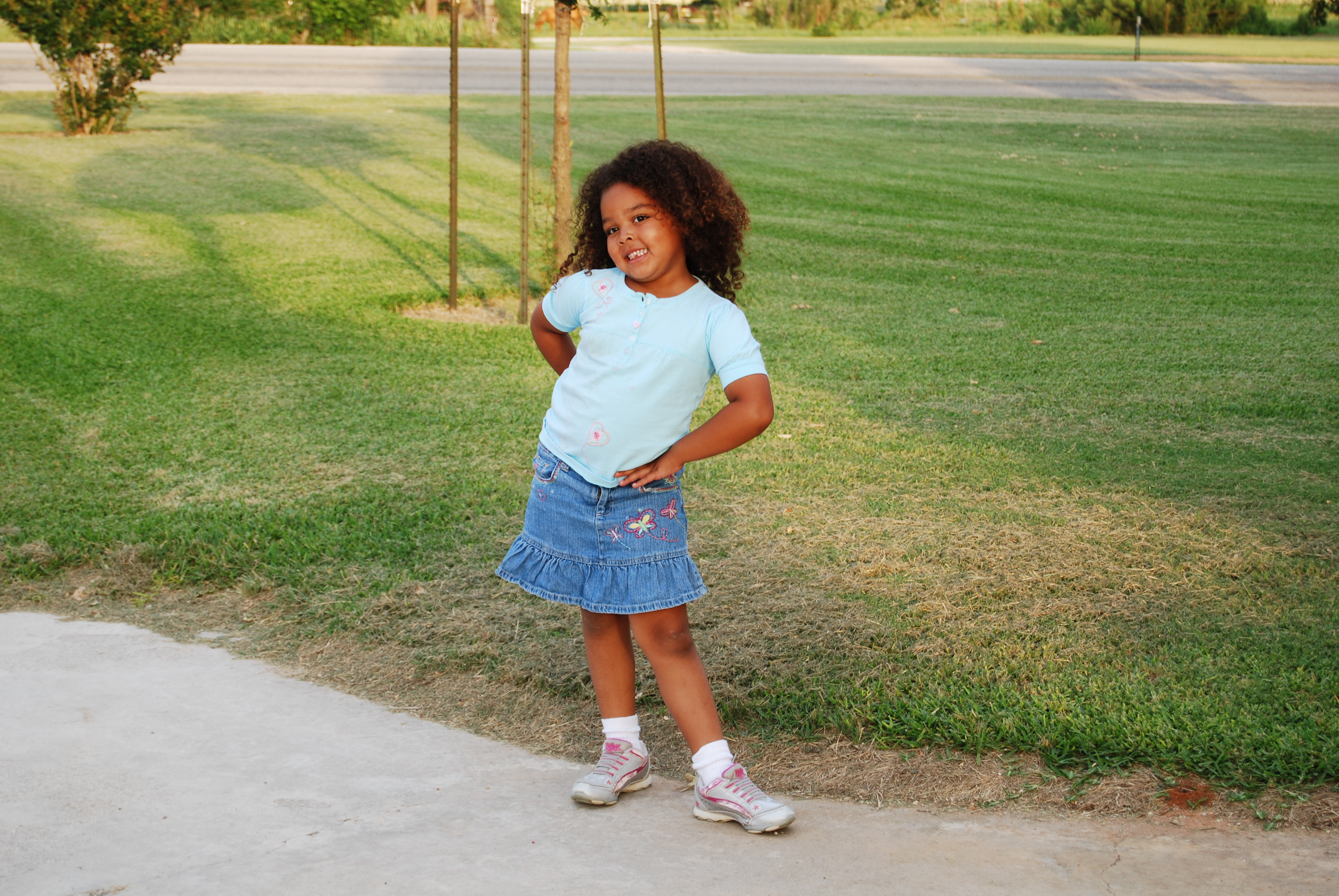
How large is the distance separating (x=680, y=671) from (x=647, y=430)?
54 cm

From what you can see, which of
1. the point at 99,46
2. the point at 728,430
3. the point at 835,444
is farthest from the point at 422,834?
the point at 99,46

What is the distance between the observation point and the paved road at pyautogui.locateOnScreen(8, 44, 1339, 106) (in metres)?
19.8

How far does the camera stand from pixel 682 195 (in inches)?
103

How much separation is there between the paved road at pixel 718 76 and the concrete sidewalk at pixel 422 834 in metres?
17.2

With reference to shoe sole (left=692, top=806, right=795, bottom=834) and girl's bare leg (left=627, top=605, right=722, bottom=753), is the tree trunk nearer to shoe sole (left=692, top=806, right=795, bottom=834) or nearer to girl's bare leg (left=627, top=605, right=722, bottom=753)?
girl's bare leg (left=627, top=605, right=722, bottom=753)

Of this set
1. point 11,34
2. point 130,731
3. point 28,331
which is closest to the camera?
point 130,731

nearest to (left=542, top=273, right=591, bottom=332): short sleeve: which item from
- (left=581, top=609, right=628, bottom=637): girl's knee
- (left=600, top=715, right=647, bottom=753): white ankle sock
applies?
(left=581, top=609, right=628, bottom=637): girl's knee

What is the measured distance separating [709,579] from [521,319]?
406cm

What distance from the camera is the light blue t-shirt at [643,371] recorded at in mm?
2586

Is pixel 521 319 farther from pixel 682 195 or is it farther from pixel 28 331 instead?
pixel 682 195

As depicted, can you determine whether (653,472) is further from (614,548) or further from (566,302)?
(566,302)

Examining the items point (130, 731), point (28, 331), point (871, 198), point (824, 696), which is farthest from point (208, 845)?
point (871, 198)

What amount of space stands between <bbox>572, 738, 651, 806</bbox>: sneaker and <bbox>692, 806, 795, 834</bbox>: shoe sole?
17 centimetres

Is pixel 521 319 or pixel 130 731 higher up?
pixel 521 319
